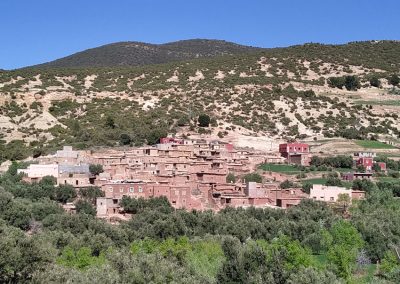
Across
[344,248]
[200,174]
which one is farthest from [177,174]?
[344,248]

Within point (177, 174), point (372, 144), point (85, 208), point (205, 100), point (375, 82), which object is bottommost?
point (85, 208)

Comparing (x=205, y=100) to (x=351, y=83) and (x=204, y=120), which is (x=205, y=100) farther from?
(x=351, y=83)

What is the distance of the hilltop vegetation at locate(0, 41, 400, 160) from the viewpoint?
62500mm

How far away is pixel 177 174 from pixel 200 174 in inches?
73.4

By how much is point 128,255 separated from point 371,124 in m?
49.1

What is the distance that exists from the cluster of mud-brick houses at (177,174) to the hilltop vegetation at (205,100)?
566cm

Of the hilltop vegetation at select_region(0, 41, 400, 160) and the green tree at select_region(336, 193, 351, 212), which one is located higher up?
the hilltop vegetation at select_region(0, 41, 400, 160)

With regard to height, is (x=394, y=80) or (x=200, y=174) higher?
(x=394, y=80)

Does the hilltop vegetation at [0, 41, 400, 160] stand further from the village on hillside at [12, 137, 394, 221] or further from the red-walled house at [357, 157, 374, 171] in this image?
the red-walled house at [357, 157, 374, 171]

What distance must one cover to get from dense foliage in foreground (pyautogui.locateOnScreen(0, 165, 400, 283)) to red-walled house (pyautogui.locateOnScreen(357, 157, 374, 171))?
24.1 feet

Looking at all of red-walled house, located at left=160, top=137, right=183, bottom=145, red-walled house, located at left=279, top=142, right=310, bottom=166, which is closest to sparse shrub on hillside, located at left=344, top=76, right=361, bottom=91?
red-walled house, located at left=279, top=142, right=310, bottom=166

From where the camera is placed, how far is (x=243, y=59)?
94625 millimetres

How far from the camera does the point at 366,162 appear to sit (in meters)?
53.5

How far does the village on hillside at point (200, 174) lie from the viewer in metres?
43.4
